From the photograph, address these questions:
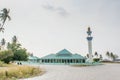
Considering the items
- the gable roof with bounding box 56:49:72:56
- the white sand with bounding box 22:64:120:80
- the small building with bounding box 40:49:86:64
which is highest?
the gable roof with bounding box 56:49:72:56

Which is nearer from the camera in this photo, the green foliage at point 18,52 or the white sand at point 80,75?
the white sand at point 80,75

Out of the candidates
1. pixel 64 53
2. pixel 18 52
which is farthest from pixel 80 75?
pixel 64 53

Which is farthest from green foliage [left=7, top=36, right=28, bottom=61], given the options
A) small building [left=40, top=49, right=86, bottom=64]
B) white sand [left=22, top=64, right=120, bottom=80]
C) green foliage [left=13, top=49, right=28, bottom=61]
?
white sand [left=22, top=64, right=120, bottom=80]

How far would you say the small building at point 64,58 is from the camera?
100 metres

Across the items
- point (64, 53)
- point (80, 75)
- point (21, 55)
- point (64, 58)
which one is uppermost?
point (64, 53)

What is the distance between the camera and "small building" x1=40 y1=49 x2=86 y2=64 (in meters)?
100

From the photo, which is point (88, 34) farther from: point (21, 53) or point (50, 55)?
point (21, 53)

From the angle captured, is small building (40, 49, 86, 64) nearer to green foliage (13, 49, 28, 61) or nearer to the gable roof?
the gable roof

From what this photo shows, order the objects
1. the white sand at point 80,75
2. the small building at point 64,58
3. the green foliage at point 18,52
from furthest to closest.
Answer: the small building at point 64,58 < the green foliage at point 18,52 < the white sand at point 80,75

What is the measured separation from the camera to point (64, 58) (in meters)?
101

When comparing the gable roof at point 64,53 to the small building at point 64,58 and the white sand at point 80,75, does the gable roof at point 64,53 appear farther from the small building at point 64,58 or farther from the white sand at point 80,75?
the white sand at point 80,75

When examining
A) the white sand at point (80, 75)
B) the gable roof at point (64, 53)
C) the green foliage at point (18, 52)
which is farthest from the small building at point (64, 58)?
the white sand at point (80, 75)

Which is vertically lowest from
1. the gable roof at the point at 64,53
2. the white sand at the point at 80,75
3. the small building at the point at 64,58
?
the white sand at the point at 80,75

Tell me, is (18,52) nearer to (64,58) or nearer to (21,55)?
(21,55)
